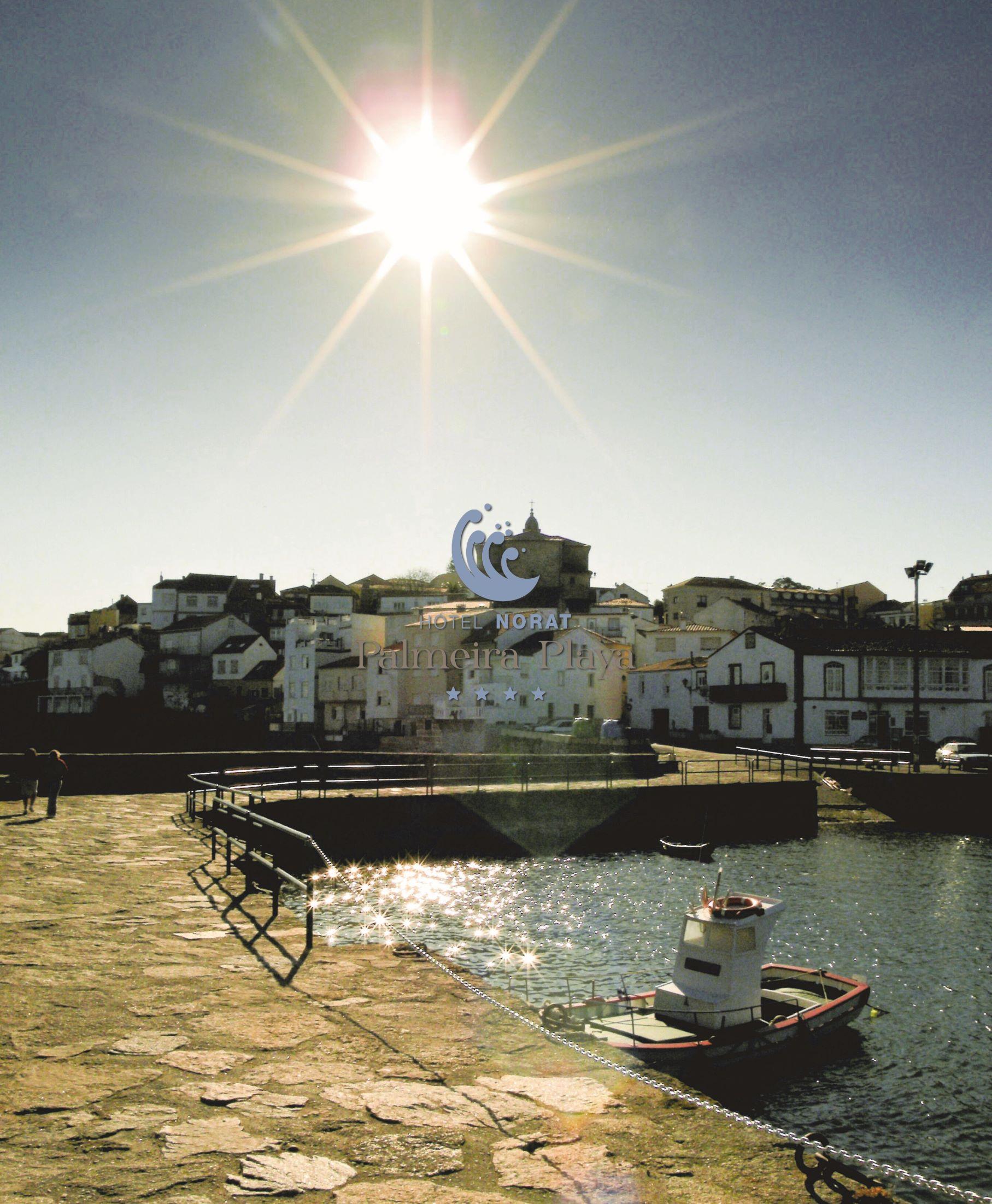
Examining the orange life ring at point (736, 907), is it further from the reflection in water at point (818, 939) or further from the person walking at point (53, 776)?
the person walking at point (53, 776)

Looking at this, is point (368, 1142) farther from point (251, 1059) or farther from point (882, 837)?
point (882, 837)

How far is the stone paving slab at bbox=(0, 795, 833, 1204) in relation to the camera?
562 cm

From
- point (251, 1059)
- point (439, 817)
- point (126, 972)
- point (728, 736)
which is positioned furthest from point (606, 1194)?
point (728, 736)

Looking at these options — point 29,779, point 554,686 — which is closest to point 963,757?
point 554,686

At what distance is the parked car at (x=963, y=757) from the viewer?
47.0m

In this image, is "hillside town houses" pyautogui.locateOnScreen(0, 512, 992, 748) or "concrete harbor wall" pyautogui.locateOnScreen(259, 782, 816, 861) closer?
"concrete harbor wall" pyautogui.locateOnScreen(259, 782, 816, 861)

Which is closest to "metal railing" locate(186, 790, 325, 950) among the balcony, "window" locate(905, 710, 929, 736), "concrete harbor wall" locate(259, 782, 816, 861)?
"concrete harbor wall" locate(259, 782, 816, 861)

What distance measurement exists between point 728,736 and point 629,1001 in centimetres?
5325

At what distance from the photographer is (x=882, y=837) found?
1613 inches

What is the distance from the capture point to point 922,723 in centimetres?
6062

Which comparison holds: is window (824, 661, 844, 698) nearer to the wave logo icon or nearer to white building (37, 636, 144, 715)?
the wave logo icon

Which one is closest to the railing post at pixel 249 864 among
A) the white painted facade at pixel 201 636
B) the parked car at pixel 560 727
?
the parked car at pixel 560 727

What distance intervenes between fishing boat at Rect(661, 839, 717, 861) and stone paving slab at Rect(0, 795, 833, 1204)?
25.8m

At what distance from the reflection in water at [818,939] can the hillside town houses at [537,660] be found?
71.3 feet
